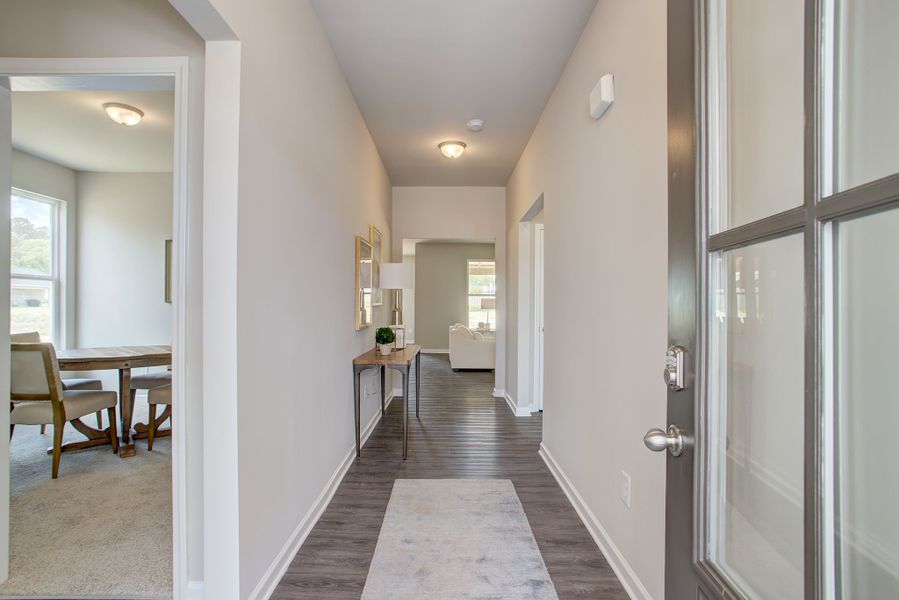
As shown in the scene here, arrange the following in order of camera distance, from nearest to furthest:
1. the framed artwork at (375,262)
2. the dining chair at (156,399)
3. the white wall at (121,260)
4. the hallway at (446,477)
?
the hallway at (446,477), the dining chair at (156,399), the framed artwork at (375,262), the white wall at (121,260)

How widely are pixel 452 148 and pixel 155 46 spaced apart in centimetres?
260

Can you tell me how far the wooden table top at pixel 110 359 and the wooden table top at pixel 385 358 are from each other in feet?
5.10

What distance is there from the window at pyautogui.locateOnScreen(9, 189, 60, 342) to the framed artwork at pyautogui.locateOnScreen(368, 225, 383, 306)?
374cm

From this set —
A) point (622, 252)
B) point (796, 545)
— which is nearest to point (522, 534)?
point (622, 252)

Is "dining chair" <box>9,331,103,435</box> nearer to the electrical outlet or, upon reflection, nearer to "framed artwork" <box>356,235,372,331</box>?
"framed artwork" <box>356,235,372,331</box>

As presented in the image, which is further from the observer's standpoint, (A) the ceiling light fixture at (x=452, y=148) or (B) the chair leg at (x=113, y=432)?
(A) the ceiling light fixture at (x=452, y=148)

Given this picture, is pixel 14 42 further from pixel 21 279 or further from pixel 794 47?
pixel 21 279

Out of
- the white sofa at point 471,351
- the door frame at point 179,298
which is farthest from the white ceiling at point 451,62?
the white sofa at point 471,351

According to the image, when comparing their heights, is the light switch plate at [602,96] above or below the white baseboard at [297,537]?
above

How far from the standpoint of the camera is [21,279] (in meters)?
4.34

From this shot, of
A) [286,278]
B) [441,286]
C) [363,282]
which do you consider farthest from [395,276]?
[441,286]

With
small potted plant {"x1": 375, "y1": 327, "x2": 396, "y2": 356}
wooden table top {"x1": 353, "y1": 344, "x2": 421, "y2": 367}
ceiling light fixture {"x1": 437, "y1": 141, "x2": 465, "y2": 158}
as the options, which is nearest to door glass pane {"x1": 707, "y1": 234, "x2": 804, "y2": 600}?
wooden table top {"x1": 353, "y1": 344, "x2": 421, "y2": 367}

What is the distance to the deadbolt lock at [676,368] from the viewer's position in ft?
2.48

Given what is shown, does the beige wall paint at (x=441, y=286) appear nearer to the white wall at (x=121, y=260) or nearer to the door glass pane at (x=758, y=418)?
the white wall at (x=121, y=260)
